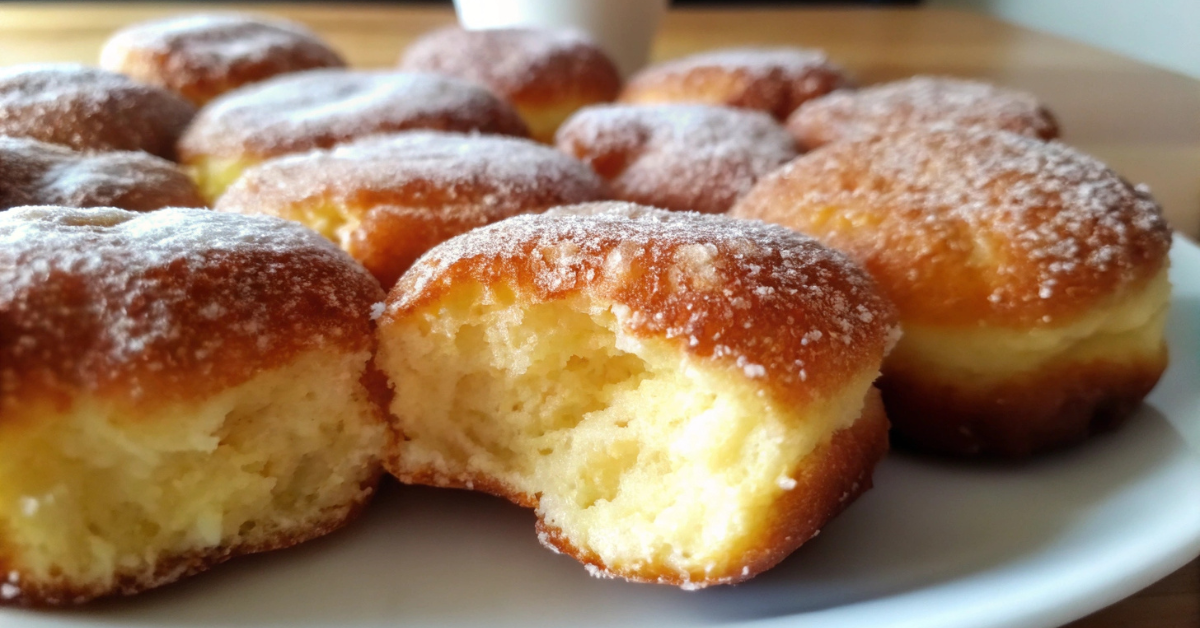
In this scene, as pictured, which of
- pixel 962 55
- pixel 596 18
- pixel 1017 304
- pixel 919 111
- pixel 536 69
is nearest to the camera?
pixel 1017 304

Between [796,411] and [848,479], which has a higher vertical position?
[796,411]

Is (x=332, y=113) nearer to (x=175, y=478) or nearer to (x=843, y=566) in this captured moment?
(x=175, y=478)

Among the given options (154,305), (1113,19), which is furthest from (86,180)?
(1113,19)

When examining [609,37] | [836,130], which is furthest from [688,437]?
[609,37]

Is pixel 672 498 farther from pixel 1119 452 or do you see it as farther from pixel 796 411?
pixel 1119 452

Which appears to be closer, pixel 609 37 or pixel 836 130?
pixel 836 130
